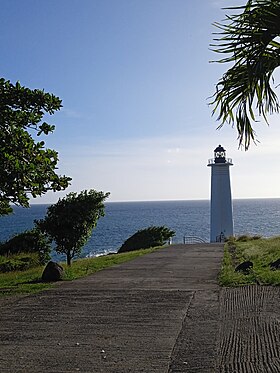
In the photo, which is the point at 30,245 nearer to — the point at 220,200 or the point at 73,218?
the point at 73,218

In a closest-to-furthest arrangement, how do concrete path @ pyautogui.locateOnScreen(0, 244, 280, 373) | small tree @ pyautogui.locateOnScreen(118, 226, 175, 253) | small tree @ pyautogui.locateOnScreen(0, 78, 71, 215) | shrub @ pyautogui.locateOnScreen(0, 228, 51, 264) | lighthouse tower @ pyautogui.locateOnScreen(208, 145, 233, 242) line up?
1. concrete path @ pyautogui.locateOnScreen(0, 244, 280, 373)
2. small tree @ pyautogui.locateOnScreen(0, 78, 71, 215)
3. shrub @ pyautogui.locateOnScreen(0, 228, 51, 264)
4. small tree @ pyautogui.locateOnScreen(118, 226, 175, 253)
5. lighthouse tower @ pyautogui.locateOnScreen(208, 145, 233, 242)

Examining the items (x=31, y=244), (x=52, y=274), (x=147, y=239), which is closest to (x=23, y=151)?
(x=52, y=274)

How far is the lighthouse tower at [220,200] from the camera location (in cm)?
4097

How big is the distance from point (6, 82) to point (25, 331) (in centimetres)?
558

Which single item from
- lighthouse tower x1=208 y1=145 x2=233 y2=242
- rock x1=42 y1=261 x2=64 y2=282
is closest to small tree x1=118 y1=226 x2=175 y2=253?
lighthouse tower x1=208 y1=145 x2=233 y2=242

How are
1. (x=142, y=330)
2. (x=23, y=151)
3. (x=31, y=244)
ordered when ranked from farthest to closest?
(x=31, y=244) → (x=23, y=151) → (x=142, y=330)

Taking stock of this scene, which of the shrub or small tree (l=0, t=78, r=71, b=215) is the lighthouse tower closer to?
the shrub

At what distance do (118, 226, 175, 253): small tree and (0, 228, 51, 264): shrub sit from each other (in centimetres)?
795

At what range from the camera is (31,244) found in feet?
95.8

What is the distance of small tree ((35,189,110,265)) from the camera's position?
88.1 ft

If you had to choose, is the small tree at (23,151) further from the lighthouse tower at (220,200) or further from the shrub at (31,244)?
the lighthouse tower at (220,200)

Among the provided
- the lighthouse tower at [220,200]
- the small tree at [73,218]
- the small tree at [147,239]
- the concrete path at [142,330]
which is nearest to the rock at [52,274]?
the concrete path at [142,330]

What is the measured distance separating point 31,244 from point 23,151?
20029 millimetres

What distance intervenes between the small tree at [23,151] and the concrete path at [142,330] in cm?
197
